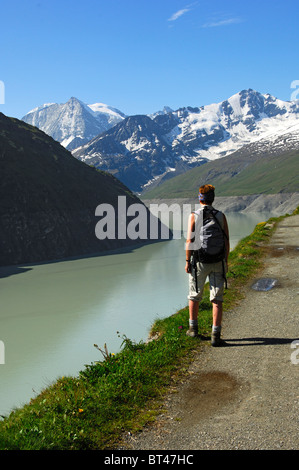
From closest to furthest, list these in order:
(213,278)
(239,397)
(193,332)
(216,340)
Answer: (239,397) < (216,340) < (213,278) < (193,332)

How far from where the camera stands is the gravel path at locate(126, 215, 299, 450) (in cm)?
501

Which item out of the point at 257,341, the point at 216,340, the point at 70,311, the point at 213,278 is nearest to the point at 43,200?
the point at 70,311

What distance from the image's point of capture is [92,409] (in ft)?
19.7

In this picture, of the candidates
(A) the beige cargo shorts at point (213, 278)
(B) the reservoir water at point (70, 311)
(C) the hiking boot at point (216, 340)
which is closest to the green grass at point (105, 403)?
(C) the hiking boot at point (216, 340)

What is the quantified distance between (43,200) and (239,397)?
85.5 meters

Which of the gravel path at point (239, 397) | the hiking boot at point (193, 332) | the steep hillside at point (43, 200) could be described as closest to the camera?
the gravel path at point (239, 397)

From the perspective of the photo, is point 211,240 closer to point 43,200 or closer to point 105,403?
point 105,403

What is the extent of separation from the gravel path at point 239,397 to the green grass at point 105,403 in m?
0.30

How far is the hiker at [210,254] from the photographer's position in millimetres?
8484

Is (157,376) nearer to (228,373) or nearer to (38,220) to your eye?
(228,373)

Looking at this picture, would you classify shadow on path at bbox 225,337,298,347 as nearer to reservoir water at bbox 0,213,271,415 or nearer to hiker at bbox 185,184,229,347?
hiker at bbox 185,184,229,347

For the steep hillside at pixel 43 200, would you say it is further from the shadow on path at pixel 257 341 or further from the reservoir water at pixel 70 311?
the shadow on path at pixel 257 341

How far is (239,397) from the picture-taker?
240 inches
